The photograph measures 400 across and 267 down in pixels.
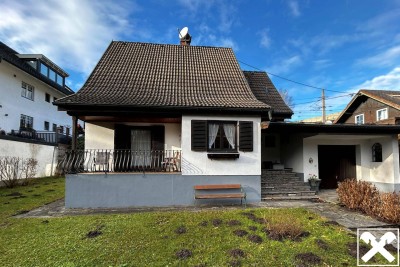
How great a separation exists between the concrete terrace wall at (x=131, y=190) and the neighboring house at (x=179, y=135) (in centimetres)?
4

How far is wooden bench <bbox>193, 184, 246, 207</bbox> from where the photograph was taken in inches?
339

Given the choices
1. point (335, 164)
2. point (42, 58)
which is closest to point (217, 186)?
point (335, 164)

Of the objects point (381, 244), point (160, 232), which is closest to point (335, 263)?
point (381, 244)

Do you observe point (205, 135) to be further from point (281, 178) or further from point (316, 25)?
point (316, 25)

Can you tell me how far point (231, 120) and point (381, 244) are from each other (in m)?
5.82

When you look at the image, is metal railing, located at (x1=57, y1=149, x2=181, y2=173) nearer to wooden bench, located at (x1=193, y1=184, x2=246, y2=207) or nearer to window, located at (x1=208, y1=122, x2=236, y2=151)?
wooden bench, located at (x1=193, y1=184, x2=246, y2=207)

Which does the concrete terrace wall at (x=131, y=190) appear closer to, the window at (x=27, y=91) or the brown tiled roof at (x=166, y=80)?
the brown tiled roof at (x=166, y=80)

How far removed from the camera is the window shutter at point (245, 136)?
9320 mm

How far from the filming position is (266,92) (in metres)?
13.3

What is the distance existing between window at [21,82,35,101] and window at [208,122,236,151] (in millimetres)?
18219

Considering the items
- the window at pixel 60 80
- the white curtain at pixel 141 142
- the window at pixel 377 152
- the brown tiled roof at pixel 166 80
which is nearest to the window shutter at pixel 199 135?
the brown tiled roof at pixel 166 80

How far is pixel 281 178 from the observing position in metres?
11.2

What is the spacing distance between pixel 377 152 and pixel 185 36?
12.7 metres

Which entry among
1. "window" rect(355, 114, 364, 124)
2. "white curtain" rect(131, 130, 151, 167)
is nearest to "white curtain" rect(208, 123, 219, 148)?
"white curtain" rect(131, 130, 151, 167)
